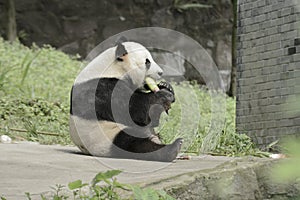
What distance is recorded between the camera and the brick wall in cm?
823

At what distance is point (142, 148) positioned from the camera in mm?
Result: 4203

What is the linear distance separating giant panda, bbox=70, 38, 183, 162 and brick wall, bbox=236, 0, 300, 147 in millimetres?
3884

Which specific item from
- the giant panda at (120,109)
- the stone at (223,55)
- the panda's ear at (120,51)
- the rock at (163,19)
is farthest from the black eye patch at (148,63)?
the rock at (163,19)

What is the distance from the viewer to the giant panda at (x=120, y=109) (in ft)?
13.9

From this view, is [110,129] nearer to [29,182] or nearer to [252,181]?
[29,182]

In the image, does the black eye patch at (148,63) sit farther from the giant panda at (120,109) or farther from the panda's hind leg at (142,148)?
the panda's hind leg at (142,148)

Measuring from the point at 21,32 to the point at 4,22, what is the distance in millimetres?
478

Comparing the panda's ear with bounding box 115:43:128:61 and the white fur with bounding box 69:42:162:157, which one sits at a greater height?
the panda's ear with bounding box 115:43:128:61

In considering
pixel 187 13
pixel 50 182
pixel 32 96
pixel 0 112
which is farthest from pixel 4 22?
pixel 50 182

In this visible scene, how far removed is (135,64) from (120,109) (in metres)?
0.36

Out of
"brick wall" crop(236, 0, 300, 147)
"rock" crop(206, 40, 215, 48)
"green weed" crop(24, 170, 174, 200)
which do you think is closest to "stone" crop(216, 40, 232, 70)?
"rock" crop(206, 40, 215, 48)

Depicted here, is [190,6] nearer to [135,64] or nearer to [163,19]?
[163,19]

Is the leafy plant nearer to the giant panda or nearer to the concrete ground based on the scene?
the concrete ground

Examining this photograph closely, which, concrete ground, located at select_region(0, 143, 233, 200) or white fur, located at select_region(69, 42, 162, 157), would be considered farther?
white fur, located at select_region(69, 42, 162, 157)
